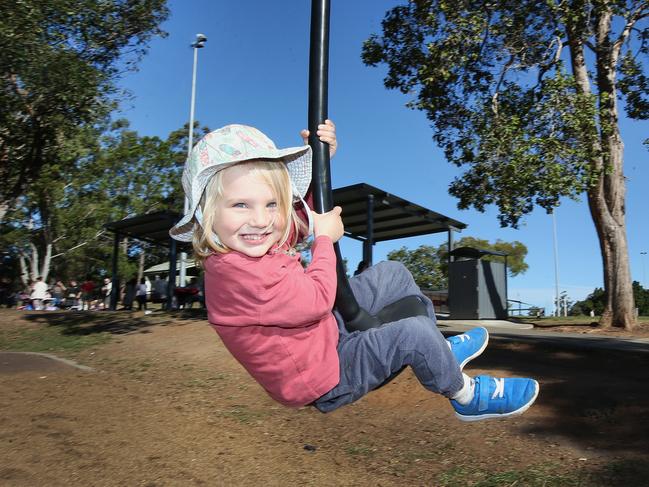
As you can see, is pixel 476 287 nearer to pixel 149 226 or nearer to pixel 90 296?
pixel 149 226

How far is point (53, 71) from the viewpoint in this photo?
13.2 meters

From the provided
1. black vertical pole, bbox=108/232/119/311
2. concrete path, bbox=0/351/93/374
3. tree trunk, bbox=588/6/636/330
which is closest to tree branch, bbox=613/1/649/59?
tree trunk, bbox=588/6/636/330

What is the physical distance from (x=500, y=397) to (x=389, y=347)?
0.56 metres

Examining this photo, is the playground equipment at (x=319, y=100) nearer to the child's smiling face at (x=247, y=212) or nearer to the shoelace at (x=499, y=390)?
the child's smiling face at (x=247, y=212)

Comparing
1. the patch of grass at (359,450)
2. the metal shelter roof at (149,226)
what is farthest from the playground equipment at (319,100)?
the metal shelter roof at (149,226)

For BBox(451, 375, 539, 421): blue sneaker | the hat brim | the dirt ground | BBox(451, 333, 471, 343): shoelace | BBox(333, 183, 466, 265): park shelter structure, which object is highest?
BBox(333, 183, 466, 265): park shelter structure

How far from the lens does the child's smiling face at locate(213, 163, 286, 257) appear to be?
6.75 feet

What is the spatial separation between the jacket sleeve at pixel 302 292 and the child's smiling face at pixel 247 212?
134mm

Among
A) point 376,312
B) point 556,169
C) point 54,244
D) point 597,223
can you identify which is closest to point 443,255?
point 54,244

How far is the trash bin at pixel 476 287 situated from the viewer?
17828mm

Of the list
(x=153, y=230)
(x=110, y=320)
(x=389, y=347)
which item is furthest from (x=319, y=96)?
(x=153, y=230)

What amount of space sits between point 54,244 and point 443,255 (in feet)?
94.0

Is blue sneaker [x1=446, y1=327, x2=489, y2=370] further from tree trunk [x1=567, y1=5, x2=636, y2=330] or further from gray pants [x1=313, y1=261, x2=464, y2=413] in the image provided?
tree trunk [x1=567, y1=5, x2=636, y2=330]

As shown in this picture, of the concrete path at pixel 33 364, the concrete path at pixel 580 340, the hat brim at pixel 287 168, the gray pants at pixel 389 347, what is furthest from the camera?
the concrete path at pixel 33 364
